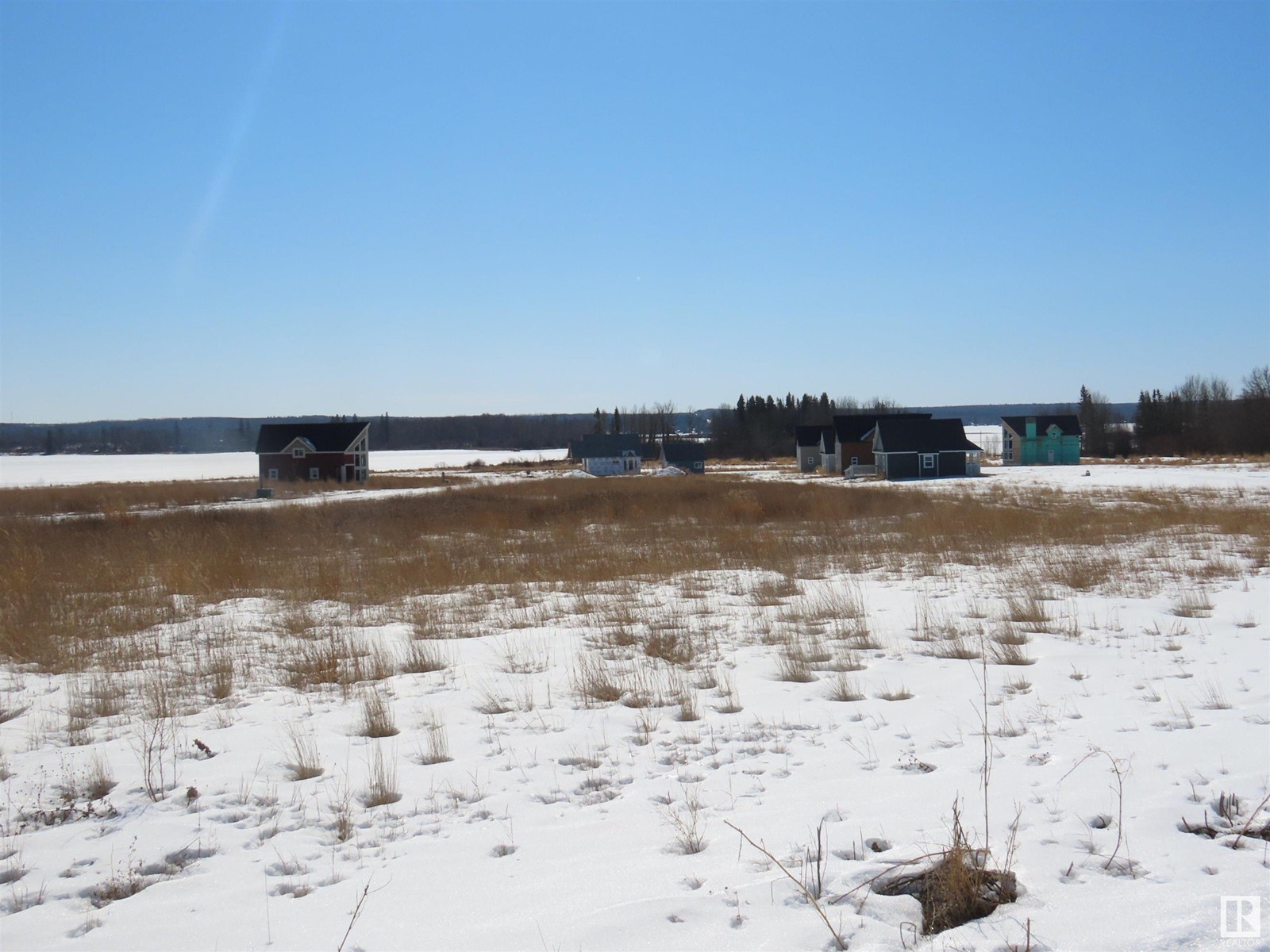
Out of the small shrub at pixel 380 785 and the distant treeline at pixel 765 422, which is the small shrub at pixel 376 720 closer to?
the small shrub at pixel 380 785

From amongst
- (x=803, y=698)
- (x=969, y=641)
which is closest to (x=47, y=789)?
(x=803, y=698)

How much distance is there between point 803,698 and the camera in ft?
22.7

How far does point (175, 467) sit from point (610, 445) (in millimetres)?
65278

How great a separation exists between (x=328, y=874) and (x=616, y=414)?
514 ft

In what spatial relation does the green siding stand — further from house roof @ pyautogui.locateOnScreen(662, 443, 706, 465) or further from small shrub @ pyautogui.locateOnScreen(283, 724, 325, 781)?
small shrub @ pyautogui.locateOnScreen(283, 724, 325, 781)

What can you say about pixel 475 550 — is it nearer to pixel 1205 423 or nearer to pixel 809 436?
pixel 809 436

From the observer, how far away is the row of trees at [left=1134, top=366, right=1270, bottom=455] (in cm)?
8750

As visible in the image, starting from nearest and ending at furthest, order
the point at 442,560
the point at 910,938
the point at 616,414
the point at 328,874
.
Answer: the point at 910,938 → the point at 328,874 → the point at 442,560 → the point at 616,414

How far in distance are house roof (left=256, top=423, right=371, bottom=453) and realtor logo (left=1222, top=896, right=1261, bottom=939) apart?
214ft

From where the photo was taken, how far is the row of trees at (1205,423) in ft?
287

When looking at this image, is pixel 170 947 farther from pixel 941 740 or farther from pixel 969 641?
pixel 969 641

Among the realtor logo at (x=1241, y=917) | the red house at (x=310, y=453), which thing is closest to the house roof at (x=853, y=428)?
the red house at (x=310, y=453)

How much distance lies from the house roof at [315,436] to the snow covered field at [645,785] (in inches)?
2286

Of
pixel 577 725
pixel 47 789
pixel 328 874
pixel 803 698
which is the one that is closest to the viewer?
pixel 328 874
